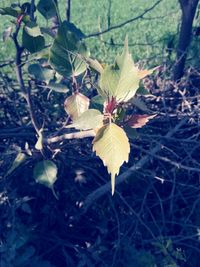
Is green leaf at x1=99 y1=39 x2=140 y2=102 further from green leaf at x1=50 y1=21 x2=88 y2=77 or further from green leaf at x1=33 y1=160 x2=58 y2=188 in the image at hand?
green leaf at x1=33 y1=160 x2=58 y2=188

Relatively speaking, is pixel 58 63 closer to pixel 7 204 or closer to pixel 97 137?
pixel 97 137

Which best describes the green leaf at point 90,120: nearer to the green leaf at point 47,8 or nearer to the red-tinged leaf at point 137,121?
the red-tinged leaf at point 137,121

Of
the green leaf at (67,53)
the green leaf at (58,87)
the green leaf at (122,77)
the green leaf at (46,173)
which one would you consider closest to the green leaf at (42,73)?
the green leaf at (58,87)

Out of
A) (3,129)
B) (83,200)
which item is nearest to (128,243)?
(83,200)

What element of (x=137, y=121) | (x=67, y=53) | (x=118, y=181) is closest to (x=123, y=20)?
(x=118, y=181)

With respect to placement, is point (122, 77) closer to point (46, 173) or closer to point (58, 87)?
point (58, 87)

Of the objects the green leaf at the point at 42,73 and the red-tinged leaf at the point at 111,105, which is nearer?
the red-tinged leaf at the point at 111,105

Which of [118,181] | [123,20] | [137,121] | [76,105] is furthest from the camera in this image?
[123,20]
